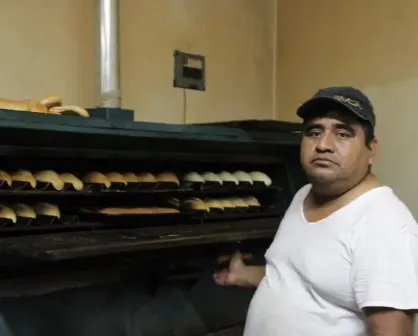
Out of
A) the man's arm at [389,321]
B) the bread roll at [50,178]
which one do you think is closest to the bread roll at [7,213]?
the bread roll at [50,178]

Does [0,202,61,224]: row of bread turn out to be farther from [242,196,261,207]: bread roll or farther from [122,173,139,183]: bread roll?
[242,196,261,207]: bread roll

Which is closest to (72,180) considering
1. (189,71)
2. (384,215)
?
(384,215)

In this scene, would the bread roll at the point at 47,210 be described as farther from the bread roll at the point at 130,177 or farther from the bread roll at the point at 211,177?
the bread roll at the point at 211,177

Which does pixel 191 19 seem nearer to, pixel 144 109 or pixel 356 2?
pixel 144 109

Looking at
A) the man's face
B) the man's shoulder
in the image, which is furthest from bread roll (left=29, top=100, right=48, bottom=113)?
the man's shoulder

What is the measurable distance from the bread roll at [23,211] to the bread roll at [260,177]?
817 mm

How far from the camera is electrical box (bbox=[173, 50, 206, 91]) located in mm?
2244

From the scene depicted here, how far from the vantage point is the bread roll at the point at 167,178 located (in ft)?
5.77

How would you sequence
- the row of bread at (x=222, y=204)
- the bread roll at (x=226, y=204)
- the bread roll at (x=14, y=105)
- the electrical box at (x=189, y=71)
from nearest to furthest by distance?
the bread roll at (x=14, y=105) → the row of bread at (x=222, y=204) → the bread roll at (x=226, y=204) → the electrical box at (x=189, y=71)

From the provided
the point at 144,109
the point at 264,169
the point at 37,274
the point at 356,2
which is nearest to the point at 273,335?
the point at 37,274

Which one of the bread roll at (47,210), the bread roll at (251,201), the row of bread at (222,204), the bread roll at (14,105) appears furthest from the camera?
the bread roll at (251,201)

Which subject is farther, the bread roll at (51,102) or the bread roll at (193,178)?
the bread roll at (193,178)

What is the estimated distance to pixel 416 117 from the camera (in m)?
2.22

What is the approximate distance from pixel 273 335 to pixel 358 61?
1299mm
